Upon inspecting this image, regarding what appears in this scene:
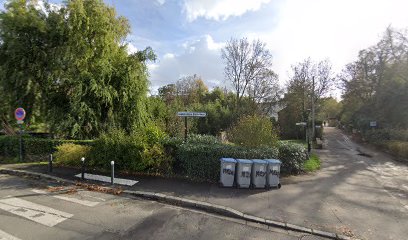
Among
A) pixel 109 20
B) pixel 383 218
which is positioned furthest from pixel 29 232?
pixel 109 20

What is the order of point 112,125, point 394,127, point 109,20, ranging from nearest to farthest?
1. point 112,125
2. point 109,20
3. point 394,127

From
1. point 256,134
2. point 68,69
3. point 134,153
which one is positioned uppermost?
point 68,69

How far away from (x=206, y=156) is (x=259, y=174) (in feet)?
6.71

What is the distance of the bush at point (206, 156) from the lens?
32.0 feet

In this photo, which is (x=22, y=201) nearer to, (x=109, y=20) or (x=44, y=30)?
(x=44, y=30)

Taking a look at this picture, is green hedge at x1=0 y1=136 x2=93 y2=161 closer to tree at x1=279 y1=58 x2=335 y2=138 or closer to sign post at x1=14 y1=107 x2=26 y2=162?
sign post at x1=14 y1=107 x2=26 y2=162

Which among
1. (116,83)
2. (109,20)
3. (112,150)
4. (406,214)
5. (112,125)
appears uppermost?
(109,20)

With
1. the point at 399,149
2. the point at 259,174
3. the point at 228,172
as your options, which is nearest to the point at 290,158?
the point at 259,174

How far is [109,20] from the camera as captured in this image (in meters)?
16.9

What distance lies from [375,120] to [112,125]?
30.4m

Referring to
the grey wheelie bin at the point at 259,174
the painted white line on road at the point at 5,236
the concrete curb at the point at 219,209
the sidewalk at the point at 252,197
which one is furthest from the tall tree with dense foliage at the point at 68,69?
the grey wheelie bin at the point at 259,174

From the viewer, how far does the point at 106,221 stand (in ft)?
19.9

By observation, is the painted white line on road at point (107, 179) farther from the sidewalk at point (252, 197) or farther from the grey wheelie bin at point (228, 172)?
the grey wheelie bin at point (228, 172)

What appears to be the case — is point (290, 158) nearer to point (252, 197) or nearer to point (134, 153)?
point (252, 197)
